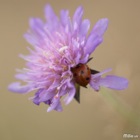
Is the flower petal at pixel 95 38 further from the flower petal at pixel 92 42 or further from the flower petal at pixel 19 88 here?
the flower petal at pixel 19 88

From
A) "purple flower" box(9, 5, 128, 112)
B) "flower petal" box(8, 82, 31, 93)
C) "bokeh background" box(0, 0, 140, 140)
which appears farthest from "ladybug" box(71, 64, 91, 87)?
"bokeh background" box(0, 0, 140, 140)

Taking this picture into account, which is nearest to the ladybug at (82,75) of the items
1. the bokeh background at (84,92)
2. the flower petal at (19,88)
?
the flower petal at (19,88)

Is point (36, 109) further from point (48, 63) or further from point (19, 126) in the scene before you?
point (48, 63)

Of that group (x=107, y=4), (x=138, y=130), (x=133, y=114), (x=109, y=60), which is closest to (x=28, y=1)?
(x=107, y=4)

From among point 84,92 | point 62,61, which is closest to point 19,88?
point 62,61

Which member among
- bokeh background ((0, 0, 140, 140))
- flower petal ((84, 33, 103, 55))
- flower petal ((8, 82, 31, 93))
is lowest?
bokeh background ((0, 0, 140, 140))

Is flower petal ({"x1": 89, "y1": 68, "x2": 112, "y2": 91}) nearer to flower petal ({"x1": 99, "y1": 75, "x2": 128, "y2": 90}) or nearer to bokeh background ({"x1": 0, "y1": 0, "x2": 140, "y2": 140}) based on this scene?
flower petal ({"x1": 99, "y1": 75, "x2": 128, "y2": 90})

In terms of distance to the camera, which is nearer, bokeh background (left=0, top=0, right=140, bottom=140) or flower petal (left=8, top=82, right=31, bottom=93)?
flower petal (left=8, top=82, right=31, bottom=93)
